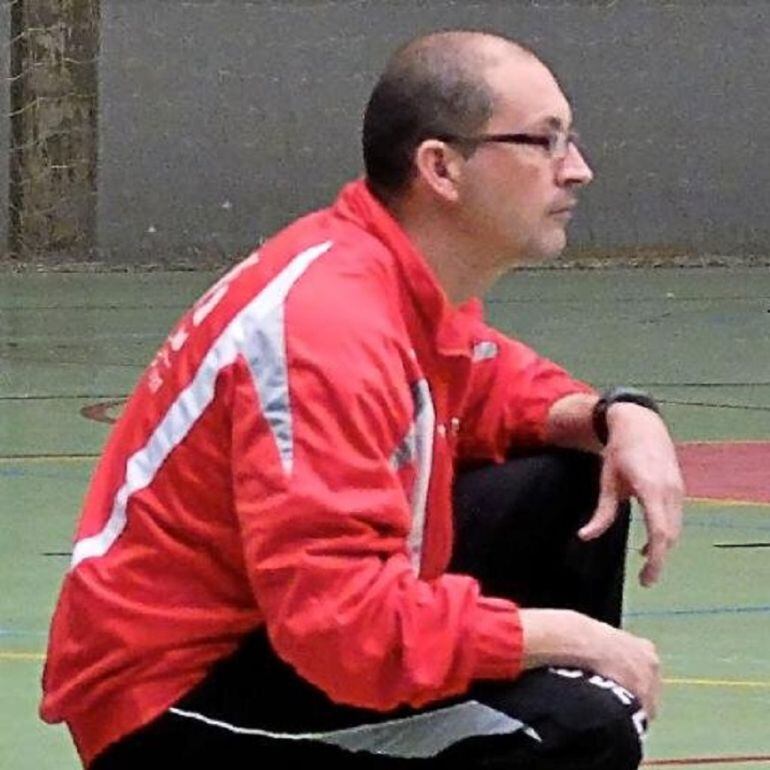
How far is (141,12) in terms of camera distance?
13.2m

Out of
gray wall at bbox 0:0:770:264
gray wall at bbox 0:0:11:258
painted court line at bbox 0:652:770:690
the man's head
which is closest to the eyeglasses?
the man's head

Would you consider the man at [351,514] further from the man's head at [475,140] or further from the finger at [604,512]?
the finger at [604,512]

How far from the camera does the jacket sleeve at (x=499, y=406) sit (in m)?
2.86

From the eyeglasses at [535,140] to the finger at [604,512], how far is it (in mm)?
425

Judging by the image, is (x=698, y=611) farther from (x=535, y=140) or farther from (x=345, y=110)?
(x=345, y=110)

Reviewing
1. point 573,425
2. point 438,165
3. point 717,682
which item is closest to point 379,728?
point 438,165

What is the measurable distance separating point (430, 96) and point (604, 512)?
1.75 feet

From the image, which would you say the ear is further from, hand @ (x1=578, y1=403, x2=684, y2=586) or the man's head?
hand @ (x1=578, y1=403, x2=684, y2=586)

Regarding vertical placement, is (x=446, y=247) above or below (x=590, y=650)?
above

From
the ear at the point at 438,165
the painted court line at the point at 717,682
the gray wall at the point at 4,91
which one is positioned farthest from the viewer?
the gray wall at the point at 4,91

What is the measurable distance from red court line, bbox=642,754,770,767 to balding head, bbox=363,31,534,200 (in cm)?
122

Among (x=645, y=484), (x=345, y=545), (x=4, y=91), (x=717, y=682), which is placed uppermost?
(x=345, y=545)

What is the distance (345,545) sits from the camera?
213cm

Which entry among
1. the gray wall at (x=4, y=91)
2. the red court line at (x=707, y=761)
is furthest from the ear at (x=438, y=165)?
the gray wall at (x=4, y=91)
